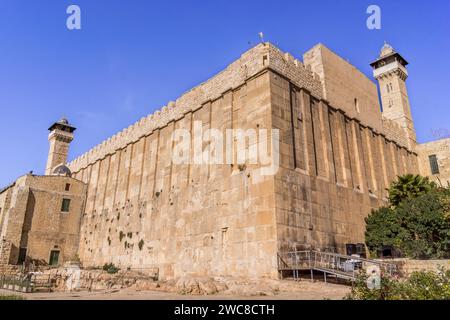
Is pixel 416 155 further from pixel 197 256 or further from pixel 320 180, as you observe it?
pixel 197 256

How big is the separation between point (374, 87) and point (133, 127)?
21861 mm

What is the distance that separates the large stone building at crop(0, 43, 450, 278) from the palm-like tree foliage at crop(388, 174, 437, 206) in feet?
5.03

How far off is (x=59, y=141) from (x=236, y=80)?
35.5 meters

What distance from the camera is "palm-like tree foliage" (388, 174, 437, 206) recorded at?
72.8 ft

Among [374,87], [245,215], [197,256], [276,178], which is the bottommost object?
[197,256]

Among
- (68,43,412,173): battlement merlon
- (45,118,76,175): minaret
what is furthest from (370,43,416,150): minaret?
Answer: (45,118,76,175): minaret

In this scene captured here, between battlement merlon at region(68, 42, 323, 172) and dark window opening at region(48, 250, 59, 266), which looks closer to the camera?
battlement merlon at region(68, 42, 323, 172)

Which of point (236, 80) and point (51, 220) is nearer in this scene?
point (236, 80)

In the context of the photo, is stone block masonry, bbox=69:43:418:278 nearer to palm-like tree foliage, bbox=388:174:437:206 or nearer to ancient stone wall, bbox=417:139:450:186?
palm-like tree foliage, bbox=388:174:437:206

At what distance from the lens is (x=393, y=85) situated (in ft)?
130

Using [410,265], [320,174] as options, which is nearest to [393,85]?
[320,174]

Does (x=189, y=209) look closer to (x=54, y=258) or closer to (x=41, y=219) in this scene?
(x=54, y=258)
